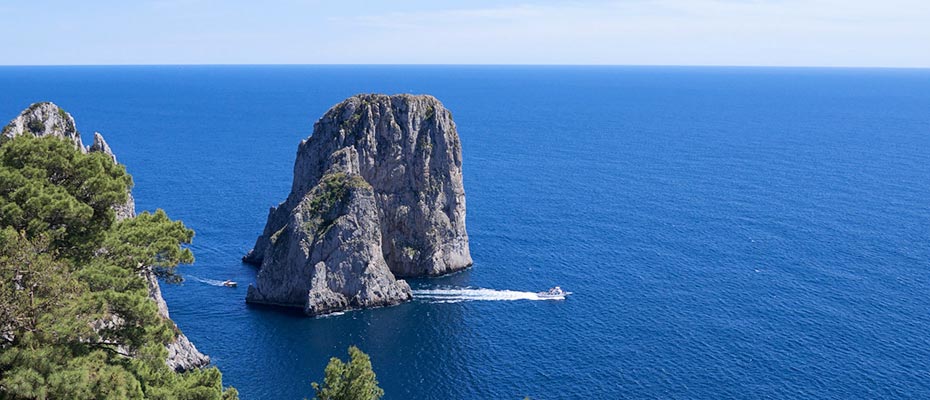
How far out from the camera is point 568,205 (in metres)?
147

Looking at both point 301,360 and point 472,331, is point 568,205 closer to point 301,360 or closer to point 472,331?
point 472,331

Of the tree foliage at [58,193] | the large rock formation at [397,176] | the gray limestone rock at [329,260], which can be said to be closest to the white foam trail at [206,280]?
the large rock formation at [397,176]

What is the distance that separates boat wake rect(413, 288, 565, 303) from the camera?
9650cm

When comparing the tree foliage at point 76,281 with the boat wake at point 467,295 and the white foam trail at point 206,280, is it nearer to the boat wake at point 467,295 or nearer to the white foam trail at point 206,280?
the boat wake at point 467,295

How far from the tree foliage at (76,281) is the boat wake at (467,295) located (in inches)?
2347

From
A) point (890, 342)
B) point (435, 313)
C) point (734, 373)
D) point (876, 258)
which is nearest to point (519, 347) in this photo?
point (435, 313)

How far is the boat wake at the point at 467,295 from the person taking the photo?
9650 centimetres

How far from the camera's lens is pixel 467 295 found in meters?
97.9

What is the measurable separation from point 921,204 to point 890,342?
→ 78568 millimetres

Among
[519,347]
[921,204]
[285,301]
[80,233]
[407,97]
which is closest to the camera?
[80,233]

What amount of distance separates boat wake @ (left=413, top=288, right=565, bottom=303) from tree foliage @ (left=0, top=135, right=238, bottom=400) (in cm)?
5960

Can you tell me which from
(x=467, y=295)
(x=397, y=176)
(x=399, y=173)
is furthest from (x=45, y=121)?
(x=467, y=295)

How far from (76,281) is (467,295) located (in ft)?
232

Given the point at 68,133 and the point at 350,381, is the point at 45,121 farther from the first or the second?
the point at 350,381
